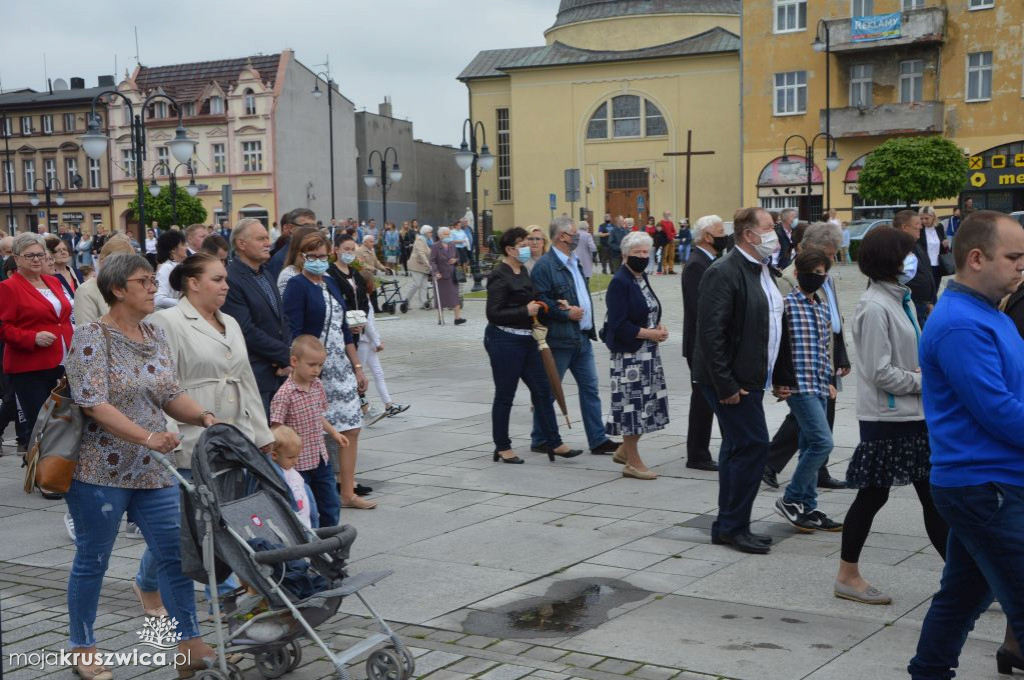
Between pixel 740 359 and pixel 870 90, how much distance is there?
4796cm

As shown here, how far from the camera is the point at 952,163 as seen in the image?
4228 cm

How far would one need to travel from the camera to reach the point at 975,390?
4.17 meters

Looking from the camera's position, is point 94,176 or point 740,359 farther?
point 94,176

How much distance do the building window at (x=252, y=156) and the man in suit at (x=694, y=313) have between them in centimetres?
6136

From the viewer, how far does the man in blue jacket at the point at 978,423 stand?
4172mm

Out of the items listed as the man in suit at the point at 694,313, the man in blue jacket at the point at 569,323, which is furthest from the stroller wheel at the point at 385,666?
the man in blue jacket at the point at 569,323

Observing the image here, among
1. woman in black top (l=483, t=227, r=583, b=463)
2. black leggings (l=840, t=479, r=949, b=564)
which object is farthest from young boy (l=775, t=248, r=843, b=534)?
woman in black top (l=483, t=227, r=583, b=463)

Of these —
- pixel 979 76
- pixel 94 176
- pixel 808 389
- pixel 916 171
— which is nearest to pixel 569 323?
pixel 808 389

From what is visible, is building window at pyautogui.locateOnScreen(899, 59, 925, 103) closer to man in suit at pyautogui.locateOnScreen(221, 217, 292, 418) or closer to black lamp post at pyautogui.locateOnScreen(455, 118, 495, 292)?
black lamp post at pyautogui.locateOnScreen(455, 118, 495, 292)

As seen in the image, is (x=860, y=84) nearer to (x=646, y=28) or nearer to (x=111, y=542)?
(x=646, y=28)

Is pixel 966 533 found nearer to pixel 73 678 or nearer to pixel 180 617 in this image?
pixel 180 617

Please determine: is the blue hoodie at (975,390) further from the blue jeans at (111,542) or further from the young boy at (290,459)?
the young boy at (290,459)

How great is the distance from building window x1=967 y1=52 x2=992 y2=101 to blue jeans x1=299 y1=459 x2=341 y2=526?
47.9 metres

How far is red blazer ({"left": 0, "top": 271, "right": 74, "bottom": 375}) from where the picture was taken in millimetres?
9586
